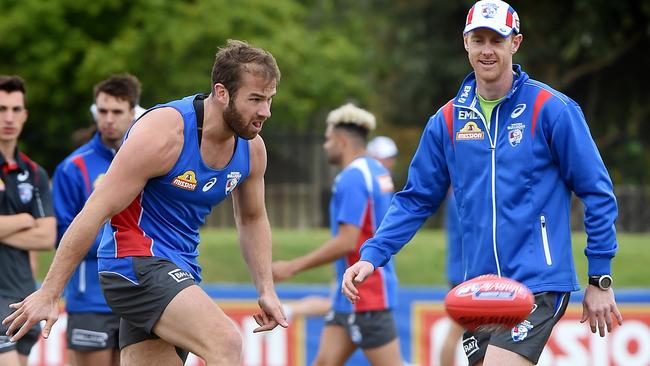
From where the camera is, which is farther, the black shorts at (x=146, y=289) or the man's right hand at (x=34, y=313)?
the black shorts at (x=146, y=289)

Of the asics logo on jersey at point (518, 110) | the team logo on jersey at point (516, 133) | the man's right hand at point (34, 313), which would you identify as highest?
the asics logo on jersey at point (518, 110)

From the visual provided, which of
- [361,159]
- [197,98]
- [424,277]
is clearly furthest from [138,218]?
[424,277]

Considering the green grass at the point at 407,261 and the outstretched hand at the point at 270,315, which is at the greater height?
the outstretched hand at the point at 270,315

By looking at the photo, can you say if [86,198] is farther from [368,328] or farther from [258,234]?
[368,328]

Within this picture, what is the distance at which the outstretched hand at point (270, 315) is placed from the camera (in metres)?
6.30

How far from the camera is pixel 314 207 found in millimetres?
26141

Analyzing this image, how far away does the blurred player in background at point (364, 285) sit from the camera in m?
8.77

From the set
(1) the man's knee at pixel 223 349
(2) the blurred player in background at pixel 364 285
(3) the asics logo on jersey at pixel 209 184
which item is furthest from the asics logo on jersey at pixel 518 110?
(2) the blurred player in background at pixel 364 285

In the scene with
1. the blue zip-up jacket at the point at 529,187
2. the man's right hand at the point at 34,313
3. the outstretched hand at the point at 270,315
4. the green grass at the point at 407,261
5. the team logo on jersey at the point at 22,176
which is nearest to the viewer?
the man's right hand at the point at 34,313

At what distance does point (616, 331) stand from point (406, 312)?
7.11ft

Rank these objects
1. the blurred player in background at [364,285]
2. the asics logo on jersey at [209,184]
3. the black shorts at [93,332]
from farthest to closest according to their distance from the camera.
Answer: the blurred player in background at [364,285] → the black shorts at [93,332] → the asics logo on jersey at [209,184]

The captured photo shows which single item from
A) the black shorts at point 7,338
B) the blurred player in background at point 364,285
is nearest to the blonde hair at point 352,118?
the blurred player in background at point 364,285

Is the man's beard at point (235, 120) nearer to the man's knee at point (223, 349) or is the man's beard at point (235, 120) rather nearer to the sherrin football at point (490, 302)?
the man's knee at point (223, 349)

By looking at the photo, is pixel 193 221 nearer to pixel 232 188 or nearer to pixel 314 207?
pixel 232 188
